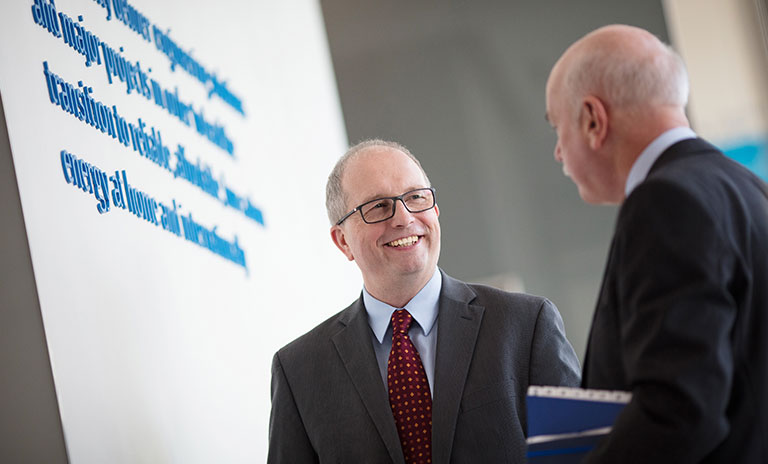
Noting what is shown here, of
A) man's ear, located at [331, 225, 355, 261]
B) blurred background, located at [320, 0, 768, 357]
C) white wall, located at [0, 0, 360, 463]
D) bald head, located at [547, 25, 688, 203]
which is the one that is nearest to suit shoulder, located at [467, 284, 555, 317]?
man's ear, located at [331, 225, 355, 261]

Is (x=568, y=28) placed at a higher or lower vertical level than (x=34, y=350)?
higher

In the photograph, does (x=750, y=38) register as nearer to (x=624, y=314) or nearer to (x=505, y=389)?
(x=505, y=389)

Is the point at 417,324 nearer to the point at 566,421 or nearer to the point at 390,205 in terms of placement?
the point at 390,205

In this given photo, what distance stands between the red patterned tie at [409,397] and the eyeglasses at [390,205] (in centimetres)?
36

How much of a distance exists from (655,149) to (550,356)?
0.94 m

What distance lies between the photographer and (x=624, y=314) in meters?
1.43

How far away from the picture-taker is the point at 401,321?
2.43m

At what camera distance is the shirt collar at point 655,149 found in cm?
151

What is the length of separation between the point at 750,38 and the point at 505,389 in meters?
4.24

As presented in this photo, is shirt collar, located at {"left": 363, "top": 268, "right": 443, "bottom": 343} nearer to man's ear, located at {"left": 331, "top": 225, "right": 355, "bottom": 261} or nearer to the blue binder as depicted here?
man's ear, located at {"left": 331, "top": 225, "right": 355, "bottom": 261}

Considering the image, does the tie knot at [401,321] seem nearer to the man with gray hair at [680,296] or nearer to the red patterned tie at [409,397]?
the red patterned tie at [409,397]

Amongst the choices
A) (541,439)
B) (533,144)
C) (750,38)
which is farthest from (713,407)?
(533,144)

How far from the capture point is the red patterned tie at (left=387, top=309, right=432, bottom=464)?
2.24 m

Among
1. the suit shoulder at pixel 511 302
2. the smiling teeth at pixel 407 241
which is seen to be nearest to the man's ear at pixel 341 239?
the smiling teeth at pixel 407 241
